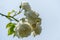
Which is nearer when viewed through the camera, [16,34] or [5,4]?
[16,34]

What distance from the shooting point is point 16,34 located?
0.66 m

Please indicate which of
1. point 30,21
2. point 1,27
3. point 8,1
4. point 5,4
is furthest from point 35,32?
point 8,1

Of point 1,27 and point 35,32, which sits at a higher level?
point 35,32

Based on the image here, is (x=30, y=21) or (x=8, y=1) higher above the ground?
(x=30, y=21)

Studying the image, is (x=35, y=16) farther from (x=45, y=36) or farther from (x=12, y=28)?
(x=45, y=36)

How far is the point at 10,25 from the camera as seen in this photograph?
Result: 699 mm

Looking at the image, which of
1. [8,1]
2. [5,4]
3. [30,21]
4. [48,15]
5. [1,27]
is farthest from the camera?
[48,15]

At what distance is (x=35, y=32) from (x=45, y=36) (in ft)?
2.82

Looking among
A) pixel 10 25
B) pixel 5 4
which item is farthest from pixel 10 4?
pixel 10 25

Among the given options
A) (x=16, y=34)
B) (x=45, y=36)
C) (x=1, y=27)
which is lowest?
(x=45, y=36)

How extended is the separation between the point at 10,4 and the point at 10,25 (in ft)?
2.59

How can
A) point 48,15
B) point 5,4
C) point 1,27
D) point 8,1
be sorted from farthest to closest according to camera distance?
point 48,15
point 8,1
point 5,4
point 1,27

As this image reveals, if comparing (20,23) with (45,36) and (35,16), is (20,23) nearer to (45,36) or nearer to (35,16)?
(35,16)

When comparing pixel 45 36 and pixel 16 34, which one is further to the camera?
pixel 45 36
